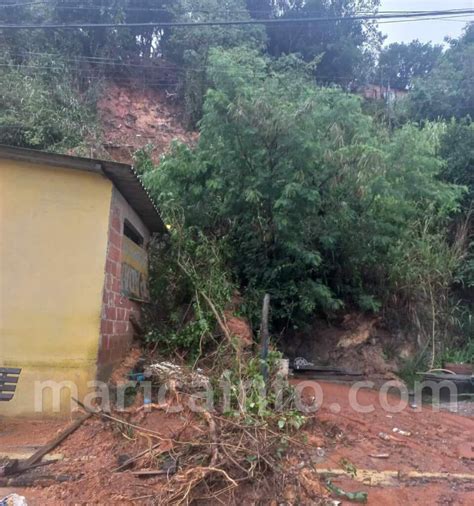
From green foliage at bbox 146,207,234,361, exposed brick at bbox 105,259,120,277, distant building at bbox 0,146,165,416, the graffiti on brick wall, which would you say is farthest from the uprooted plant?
exposed brick at bbox 105,259,120,277

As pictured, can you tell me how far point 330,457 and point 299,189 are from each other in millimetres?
4104

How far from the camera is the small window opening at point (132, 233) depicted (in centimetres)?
621

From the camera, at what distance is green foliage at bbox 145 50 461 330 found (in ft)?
23.6

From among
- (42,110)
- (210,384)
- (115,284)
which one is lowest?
(210,384)

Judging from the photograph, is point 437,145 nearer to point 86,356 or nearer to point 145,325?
point 145,325

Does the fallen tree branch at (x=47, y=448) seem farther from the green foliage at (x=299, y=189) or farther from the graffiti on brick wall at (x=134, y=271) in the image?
the green foliage at (x=299, y=189)

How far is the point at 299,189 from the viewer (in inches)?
278

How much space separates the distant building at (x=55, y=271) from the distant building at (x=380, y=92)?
49.9ft

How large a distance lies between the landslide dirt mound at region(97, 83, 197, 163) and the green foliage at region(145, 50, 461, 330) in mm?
6468

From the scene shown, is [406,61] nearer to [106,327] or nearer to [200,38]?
[200,38]

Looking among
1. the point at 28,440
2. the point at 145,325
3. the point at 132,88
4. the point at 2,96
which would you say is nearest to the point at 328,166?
the point at 145,325

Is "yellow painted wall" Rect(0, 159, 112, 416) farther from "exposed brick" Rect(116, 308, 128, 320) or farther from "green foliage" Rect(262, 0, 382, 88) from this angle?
"green foliage" Rect(262, 0, 382, 88)

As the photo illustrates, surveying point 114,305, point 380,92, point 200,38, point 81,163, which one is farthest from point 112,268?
point 380,92

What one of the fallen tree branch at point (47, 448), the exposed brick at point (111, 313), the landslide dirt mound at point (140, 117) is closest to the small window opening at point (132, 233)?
the exposed brick at point (111, 313)
